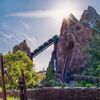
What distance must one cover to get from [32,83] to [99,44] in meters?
7.04

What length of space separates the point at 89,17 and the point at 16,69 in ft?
59.9

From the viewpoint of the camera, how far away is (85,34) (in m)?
34.2

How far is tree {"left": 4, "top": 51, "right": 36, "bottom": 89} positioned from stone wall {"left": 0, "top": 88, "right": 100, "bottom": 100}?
7153 millimetres

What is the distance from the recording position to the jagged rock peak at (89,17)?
35438mm

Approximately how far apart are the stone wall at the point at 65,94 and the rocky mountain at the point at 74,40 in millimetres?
20052

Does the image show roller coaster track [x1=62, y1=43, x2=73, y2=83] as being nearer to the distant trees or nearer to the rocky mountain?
the rocky mountain

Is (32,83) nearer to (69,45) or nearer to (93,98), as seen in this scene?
(93,98)

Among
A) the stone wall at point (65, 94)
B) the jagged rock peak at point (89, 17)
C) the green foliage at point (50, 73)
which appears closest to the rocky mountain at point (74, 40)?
the jagged rock peak at point (89, 17)

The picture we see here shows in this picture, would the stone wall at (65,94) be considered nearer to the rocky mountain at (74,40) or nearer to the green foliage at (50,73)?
the rocky mountain at (74,40)

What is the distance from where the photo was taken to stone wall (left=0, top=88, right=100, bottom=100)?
37.4 ft

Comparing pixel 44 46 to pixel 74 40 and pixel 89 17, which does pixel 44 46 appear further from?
pixel 89 17

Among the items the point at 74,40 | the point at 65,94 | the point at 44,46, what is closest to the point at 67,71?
the point at 74,40

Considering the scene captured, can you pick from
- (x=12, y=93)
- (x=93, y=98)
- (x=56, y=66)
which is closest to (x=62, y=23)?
(x=56, y=66)

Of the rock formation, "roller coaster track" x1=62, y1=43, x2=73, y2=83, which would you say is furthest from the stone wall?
the rock formation
